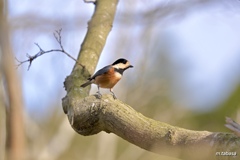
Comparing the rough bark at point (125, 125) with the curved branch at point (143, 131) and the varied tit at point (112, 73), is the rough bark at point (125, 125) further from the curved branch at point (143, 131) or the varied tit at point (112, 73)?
the varied tit at point (112, 73)

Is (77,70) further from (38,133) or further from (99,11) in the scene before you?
(38,133)

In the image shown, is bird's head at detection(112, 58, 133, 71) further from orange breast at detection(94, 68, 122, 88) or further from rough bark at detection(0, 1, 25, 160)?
rough bark at detection(0, 1, 25, 160)

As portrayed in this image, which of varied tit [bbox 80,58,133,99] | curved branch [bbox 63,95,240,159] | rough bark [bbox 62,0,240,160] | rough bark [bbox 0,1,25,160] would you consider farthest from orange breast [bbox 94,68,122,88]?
rough bark [bbox 0,1,25,160]

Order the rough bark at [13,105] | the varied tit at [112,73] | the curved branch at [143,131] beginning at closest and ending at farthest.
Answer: the rough bark at [13,105] → the curved branch at [143,131] → the varied tit at [112,73]

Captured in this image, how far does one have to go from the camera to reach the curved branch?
1514 millimetres

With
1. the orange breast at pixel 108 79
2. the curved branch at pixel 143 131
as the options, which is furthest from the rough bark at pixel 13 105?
the orange breast at pixel 108 79

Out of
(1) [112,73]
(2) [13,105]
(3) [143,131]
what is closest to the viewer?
(2) [13,105]

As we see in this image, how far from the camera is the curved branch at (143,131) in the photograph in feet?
4.97

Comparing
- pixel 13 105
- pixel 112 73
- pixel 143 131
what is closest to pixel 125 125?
pixel 143 131

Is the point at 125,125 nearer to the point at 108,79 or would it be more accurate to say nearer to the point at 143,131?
the point at 143,131

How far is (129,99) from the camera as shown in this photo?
5.07 m

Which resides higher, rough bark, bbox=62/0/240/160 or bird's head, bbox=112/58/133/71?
bird's head, bbox=112/58/133/71

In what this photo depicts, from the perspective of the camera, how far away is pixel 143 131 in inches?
67.8

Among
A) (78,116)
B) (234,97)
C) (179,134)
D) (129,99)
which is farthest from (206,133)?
(234,97)
